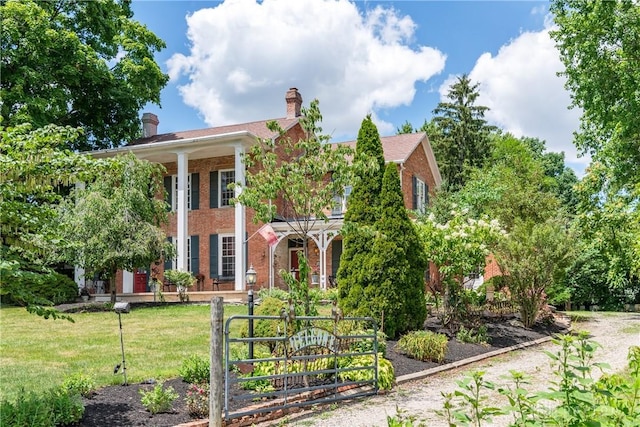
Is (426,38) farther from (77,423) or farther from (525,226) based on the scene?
(77,423)

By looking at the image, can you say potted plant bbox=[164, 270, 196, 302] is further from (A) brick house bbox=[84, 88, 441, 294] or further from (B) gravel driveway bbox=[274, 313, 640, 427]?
(B) gravel driveway bbox=[274, 313, 640, 427]

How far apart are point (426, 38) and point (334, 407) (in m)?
8.98

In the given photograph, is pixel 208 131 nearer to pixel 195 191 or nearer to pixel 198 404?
pixel 195 191

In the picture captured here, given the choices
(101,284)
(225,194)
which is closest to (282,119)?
(225,194)

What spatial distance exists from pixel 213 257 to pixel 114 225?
18.7 feet

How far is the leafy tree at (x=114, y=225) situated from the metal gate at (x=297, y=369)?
33.3 feet

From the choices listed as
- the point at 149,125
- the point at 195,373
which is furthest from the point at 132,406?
the point at 149,125

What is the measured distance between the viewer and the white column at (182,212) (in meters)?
21.2

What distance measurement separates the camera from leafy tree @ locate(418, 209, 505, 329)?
12367 mm

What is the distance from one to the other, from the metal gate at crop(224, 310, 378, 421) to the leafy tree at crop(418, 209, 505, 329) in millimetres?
4579

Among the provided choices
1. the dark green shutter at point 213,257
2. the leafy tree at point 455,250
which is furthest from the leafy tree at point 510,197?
the dark green shutter at point 213,257

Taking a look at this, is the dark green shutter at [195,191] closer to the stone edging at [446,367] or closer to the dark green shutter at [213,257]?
the dark green shutter at [213,257]

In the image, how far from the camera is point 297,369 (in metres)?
7.50

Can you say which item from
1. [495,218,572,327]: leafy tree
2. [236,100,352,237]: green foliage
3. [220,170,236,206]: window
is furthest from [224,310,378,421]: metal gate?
[220,170,236,206]: window
